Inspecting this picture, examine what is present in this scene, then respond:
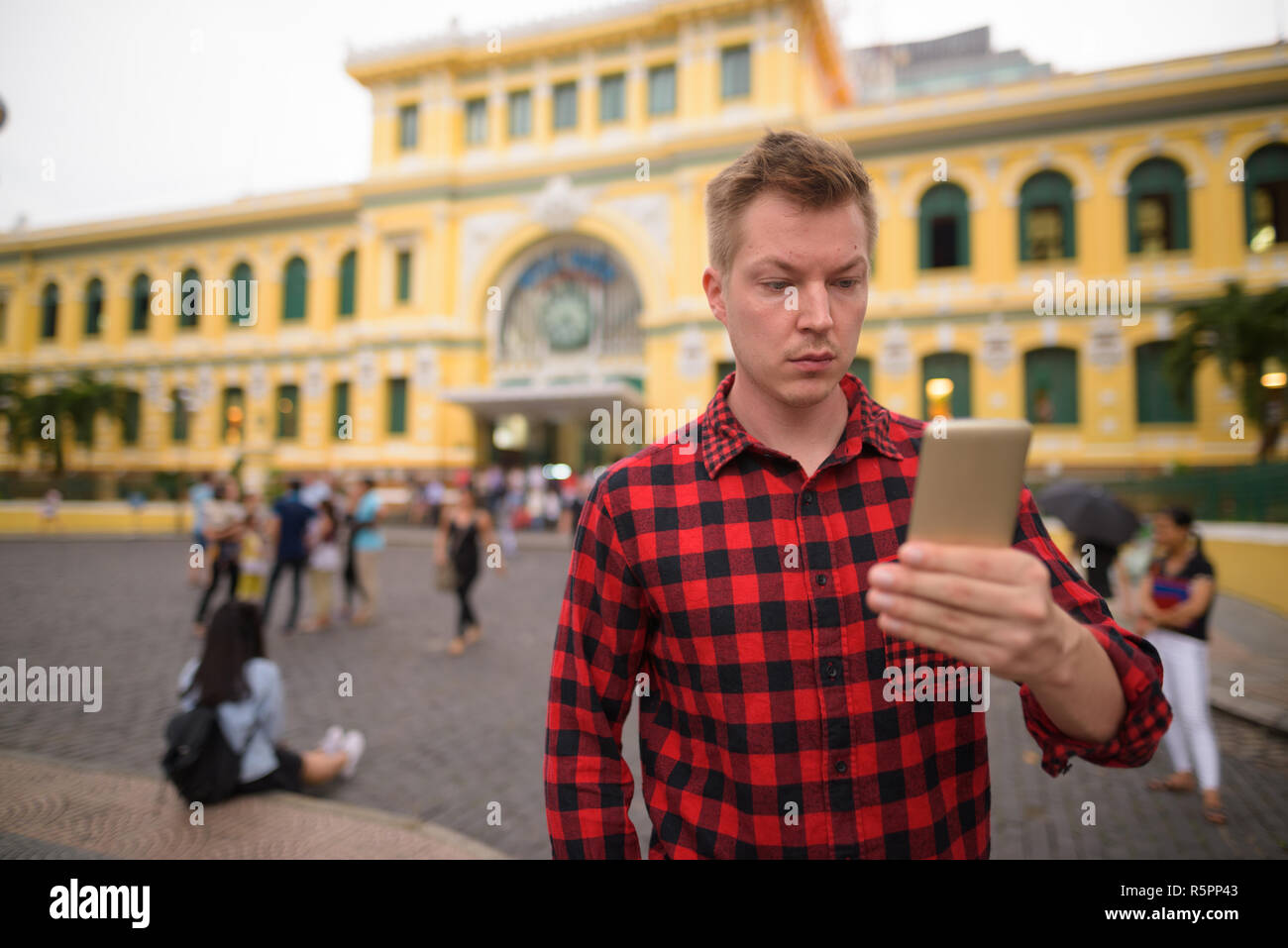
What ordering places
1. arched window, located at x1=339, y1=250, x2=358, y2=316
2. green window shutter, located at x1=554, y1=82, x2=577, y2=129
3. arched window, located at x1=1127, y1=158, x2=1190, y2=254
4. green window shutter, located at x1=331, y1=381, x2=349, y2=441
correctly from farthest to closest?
arched window, located at x1=339, y1=250, x2=358, y2=316 → green window shutter, located at x1=331, y1=381, x2=349, y2=441 → green window shutter, located at x1=554, y1=82, x2=577, y2=129 → arched window, located at x1=1127, y1=158, x2=1190, y2=254

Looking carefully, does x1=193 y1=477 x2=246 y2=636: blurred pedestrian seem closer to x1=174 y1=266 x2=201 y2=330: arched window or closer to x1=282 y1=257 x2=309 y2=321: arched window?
x1=282 y1=257 x2=309 y2=321: arched window

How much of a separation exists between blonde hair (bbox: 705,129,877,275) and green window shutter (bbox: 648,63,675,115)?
2475cm

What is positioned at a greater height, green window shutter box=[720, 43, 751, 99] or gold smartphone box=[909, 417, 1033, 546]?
green window shutter box=[720, 43, 751, 99]

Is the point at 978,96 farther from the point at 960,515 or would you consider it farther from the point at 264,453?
the point at 264,453

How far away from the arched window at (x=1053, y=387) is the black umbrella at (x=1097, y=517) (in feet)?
48.3

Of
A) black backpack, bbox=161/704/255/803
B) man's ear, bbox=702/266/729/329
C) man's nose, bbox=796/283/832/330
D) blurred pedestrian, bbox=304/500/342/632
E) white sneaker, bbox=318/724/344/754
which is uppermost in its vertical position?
man's ear, bbox=702/266/729/329

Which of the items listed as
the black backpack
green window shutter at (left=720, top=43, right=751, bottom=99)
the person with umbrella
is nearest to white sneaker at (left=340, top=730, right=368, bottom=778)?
the black backpack

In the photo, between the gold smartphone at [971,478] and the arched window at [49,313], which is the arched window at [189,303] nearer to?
the arched window at [49,313]

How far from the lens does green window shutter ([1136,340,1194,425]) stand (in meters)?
18.7

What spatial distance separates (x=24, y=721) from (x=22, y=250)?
108ft

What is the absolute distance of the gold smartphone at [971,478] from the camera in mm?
828

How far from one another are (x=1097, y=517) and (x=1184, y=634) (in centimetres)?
216

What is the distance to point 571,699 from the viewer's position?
1.41m

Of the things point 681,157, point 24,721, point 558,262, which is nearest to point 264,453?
point 558,262
